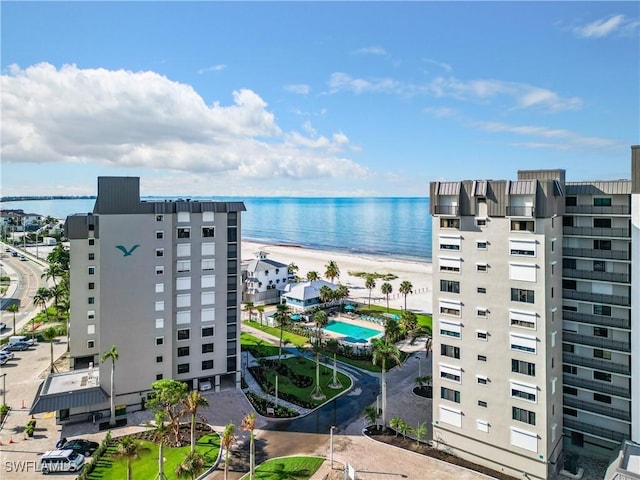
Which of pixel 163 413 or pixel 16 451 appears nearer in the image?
pixel 163 413

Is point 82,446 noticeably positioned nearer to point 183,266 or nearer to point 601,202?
point 183,266

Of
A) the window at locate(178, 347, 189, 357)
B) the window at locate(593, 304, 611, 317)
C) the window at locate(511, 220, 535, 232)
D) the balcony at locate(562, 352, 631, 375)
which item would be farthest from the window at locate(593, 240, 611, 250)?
the window at locate(178, 347, 189, 357)

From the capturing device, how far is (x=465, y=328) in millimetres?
37531

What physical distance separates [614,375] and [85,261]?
2350 inches

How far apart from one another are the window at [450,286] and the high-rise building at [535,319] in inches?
4.1

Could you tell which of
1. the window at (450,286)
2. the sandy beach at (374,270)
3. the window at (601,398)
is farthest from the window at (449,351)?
the sandy beach at (374,270)

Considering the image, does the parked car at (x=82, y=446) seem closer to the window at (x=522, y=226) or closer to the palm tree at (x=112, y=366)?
the palm tree at (x=112, y=366)

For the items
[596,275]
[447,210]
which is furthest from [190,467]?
[596,275]

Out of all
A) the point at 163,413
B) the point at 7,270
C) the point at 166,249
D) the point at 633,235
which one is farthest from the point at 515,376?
the point at 7,270

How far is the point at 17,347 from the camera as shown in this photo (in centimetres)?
6400

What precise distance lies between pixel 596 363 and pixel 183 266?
4234 cm

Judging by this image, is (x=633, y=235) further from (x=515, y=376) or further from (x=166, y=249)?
(x=166, y=249)

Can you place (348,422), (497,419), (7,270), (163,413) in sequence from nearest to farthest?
1. (163,413)
2. (497,419)
3. (348,422)
4. (7,270)

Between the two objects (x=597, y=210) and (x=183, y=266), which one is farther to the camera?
(x=183, y=266)
